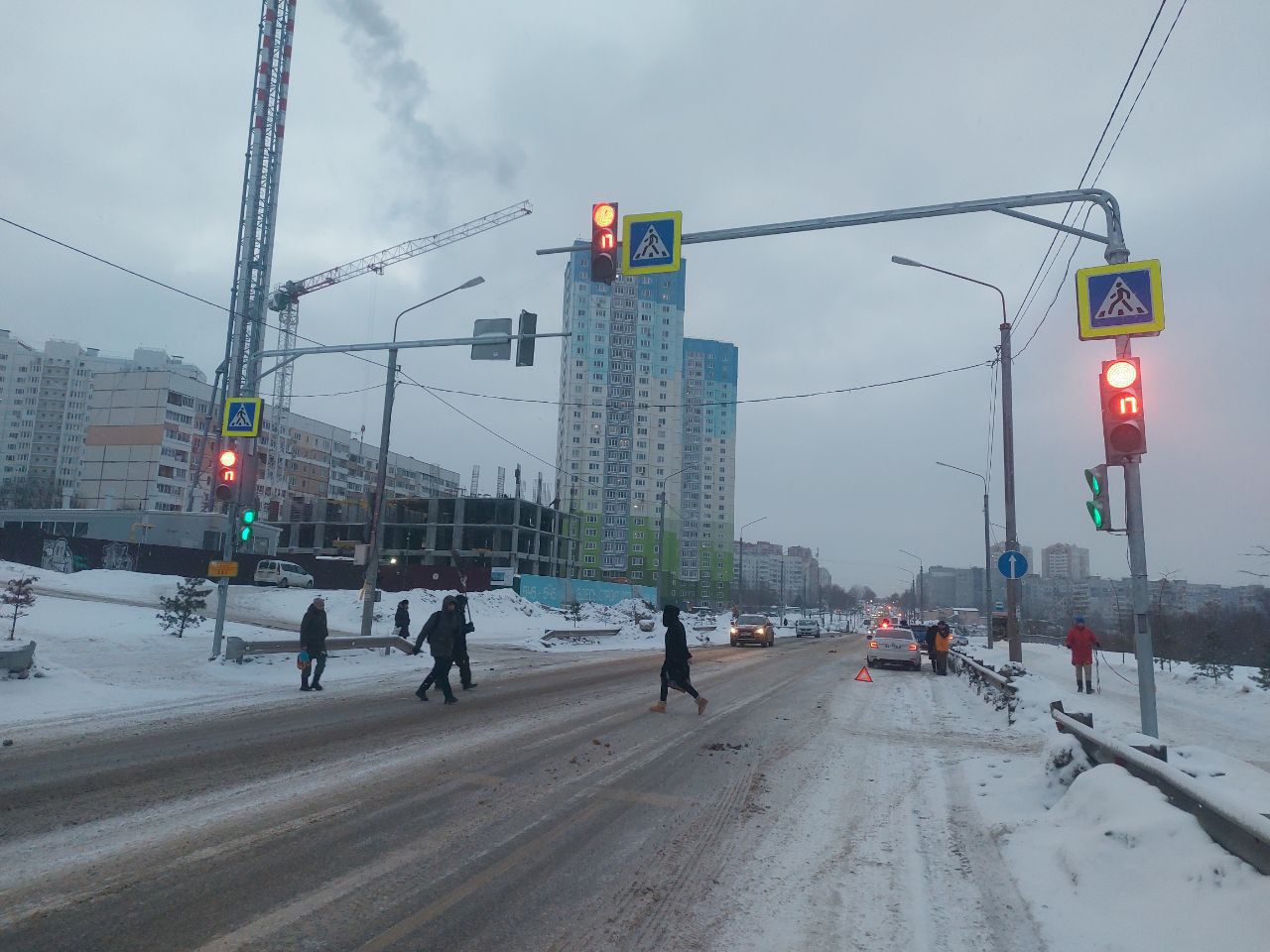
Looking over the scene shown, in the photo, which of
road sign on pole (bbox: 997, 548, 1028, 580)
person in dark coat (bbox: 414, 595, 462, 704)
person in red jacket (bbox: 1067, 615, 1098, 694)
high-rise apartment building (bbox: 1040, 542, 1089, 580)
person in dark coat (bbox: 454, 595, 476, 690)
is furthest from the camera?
high-rise apartment building (bbox: 1040, 542, 1089, 580)

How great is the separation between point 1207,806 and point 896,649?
74.2 ft

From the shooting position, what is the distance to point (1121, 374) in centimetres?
862

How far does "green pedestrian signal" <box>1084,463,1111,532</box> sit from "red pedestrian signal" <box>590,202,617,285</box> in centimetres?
634

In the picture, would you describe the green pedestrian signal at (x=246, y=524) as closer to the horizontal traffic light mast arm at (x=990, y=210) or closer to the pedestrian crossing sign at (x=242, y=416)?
the pedestrian crossing sign at (x=242, y=416)

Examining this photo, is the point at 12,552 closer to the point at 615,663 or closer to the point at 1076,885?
the point at 615,663

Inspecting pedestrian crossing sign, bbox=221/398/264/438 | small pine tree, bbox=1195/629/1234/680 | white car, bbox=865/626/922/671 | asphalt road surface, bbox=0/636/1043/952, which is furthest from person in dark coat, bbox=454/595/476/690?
small pine tree, bbox=1195/629/1234/680

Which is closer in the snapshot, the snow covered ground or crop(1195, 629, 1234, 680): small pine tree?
the snow covered ground

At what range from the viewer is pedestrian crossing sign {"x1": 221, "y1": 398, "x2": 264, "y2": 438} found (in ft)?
55.6

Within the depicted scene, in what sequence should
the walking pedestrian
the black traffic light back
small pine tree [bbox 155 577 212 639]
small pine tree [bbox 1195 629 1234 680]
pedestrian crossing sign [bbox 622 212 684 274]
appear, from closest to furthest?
1. pedestrian crossing sign [bbox 622 212 684 274]
2. the black traffic light back
3. small pine tree [bbox 155 577 212 639]
4. small pine tree [bbox 1195 629 1234 680]
5. the walking pedestrian

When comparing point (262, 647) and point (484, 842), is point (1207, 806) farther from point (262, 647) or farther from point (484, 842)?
point (262, 647)

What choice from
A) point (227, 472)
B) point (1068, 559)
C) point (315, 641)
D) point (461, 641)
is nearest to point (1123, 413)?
point (461, 641)

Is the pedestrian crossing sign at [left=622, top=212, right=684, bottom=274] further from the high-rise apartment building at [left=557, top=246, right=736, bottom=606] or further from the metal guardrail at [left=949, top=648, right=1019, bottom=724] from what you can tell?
the high-rise apartment building at [left=557, top=246, right=736, bottom=606]

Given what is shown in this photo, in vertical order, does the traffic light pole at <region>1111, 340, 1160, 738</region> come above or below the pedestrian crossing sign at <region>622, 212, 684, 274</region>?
below

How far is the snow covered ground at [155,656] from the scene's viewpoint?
12102 mm
